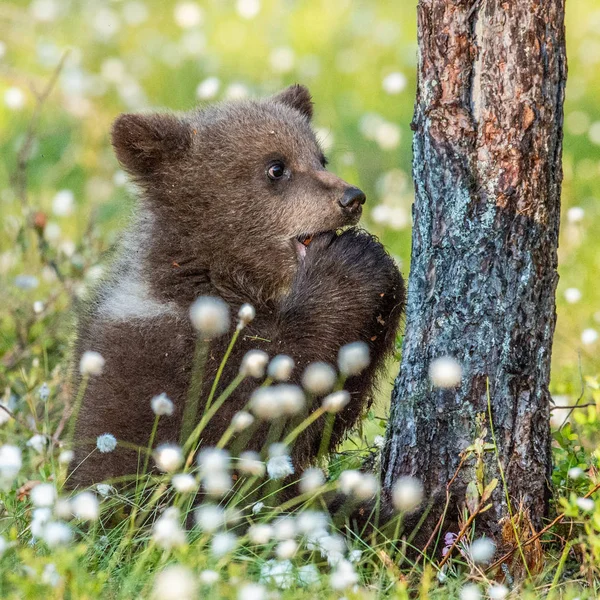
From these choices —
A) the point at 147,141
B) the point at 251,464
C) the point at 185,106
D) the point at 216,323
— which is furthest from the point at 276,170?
the point at 185,106

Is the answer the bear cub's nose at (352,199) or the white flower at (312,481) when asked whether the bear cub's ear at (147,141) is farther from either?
the white flower at (312,481)

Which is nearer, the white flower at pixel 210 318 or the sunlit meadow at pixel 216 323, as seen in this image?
the sunlit meadow at pixel 216 323

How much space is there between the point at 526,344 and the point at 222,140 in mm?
1546

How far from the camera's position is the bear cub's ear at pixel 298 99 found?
460 cm

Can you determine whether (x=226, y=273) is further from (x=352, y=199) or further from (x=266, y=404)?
(x=266, y=404)

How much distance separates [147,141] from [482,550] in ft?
6.43

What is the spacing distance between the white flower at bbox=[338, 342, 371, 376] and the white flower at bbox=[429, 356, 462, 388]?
358 mm

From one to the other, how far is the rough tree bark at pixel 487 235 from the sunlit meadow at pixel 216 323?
0.13m

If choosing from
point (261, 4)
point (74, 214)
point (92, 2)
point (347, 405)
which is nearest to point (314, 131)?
point (347, 405)

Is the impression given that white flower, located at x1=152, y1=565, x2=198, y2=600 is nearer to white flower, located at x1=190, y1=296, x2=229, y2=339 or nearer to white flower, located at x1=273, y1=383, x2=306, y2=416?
white flower, located at x1=273, y1=383, x2=306, y2=416

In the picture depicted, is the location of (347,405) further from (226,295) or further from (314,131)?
(314,131)

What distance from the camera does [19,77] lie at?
737 cm

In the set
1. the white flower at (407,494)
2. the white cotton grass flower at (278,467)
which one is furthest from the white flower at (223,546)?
the white flower at (407,494)

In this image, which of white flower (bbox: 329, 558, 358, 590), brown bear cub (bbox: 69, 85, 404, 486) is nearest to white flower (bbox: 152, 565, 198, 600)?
white flower (bbox: 329, 558, 358, 590)
